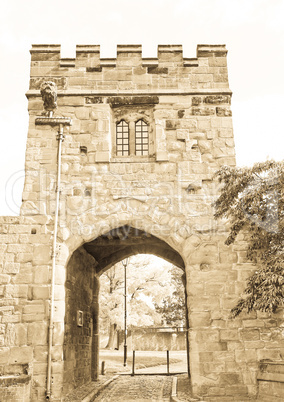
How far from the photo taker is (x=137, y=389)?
32.5 feet

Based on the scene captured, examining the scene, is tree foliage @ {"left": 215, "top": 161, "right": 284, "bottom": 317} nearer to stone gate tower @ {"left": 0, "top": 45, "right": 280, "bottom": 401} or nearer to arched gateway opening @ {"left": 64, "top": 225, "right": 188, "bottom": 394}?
stone gate tower @ {"left": 0, "top": 45, "right": 280, "bottom": 401}

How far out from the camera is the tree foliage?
6.22 meters

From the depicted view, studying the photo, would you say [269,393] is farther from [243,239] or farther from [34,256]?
[34,256]

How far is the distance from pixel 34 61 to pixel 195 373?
23.2 ft

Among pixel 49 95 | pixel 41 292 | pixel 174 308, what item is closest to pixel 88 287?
pixel 41 292

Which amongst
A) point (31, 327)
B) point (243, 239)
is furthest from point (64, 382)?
point (243, 239)

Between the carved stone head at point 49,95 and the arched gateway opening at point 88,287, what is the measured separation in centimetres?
290

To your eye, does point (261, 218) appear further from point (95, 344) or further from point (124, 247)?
point (95, 344)

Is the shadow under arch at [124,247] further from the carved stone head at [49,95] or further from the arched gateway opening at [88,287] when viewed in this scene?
the carved stone head at [49,95]

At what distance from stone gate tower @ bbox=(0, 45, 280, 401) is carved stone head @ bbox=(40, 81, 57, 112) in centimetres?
3

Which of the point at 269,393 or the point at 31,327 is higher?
the point at 31,327

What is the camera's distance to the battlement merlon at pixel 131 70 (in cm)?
917

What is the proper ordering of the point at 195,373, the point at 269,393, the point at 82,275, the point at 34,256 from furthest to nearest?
the point at 82,275 < the point at 34,256 < the point at 195,373 < the point at 269,393

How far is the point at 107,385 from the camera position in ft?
34.1
